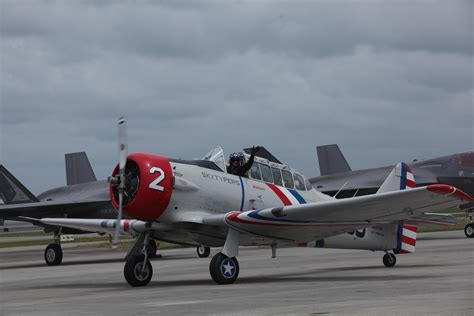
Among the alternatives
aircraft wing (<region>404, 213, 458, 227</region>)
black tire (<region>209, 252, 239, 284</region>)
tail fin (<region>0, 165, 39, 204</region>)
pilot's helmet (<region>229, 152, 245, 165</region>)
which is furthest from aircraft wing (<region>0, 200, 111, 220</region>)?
aircraft wing (<region>404, 213, 458, 227</region>)

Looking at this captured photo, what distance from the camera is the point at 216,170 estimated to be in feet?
53.0

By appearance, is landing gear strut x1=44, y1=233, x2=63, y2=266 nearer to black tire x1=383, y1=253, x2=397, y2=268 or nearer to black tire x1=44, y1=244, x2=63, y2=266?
black tire x1=44, y1=244, x2=63, y2=266

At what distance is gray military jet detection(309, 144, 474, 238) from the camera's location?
127 ft

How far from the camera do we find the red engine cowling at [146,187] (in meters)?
15.0

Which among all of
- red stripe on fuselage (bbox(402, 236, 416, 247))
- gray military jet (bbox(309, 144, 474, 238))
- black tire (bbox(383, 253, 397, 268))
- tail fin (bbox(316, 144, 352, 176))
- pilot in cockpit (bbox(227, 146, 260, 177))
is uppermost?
tail fin (bbox(316, 144, 352, 176))

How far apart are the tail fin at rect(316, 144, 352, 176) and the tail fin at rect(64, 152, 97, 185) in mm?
14421

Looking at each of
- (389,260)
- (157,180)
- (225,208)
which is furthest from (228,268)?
(389,260)

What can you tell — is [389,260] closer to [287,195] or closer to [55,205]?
[287,195]

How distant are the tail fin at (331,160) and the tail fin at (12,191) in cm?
2075

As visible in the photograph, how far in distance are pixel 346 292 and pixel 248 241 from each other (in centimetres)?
372

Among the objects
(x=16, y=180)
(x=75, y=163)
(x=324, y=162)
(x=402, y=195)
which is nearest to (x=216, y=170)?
(x=402, y=195)

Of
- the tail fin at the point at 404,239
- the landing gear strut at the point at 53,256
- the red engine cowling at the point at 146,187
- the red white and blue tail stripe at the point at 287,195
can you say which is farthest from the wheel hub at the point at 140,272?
the landing gear strut at the point at 53,256

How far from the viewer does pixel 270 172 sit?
17.1m

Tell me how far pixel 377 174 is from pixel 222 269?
27902 millimetres
